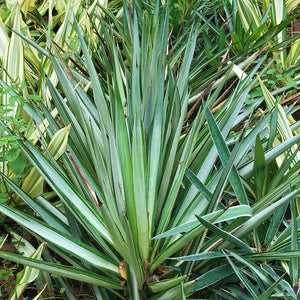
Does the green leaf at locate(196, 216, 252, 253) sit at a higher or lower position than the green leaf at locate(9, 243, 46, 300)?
higher

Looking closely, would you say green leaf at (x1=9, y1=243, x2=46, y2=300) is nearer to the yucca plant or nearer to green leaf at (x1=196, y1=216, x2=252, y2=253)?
the yucca plant

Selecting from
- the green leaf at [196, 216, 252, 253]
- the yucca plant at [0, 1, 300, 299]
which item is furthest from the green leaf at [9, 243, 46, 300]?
the green leaf at [196, 216, 252, 253]

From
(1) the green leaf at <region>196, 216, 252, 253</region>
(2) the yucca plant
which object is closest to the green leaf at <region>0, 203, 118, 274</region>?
(2) the yucca plant

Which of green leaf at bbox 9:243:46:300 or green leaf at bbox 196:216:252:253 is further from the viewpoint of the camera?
green leaf at bbox 9:243:46:300

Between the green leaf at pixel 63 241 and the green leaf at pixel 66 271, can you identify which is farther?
the green leaf at pixel 63 241

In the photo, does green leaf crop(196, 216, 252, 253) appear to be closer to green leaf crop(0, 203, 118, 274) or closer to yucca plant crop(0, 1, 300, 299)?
yucca plant crop(0, 1, 300, 299)

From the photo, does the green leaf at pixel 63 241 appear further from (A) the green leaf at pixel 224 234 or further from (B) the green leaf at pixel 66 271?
(A) the green leaf at pixel 224 234

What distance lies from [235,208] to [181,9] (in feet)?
4.54

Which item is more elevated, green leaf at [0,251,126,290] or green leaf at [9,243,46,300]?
green leaf at [0,251,126,290]

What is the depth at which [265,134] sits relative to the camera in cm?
153

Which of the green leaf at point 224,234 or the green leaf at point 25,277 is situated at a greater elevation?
the green leaf at point 224,234

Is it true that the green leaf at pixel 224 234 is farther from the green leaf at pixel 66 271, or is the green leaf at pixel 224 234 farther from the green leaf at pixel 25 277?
the green leaf at pixel 25 277

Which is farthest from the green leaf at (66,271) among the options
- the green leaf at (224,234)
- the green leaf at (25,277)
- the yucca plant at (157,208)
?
the green leaf at (224,234)

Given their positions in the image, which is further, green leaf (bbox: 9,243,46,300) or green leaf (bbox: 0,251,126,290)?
green leaf (bbox: 9,243,46,300)
